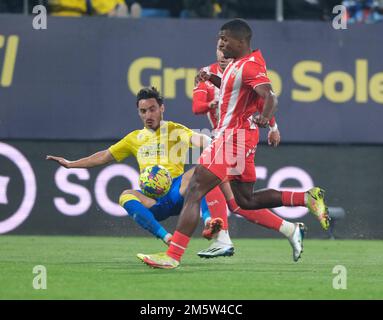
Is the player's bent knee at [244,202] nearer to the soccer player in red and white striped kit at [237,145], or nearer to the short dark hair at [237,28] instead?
the soccer player in red and white striped kit at [237,145]

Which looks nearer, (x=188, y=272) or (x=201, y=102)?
(x=188, y=272)

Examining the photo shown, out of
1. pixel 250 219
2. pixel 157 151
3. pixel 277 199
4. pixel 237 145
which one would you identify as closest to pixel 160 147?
pixel 157 151

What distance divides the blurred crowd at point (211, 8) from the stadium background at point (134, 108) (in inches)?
17.3

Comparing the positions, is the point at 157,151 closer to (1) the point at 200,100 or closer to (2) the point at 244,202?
(1) the point at 200,100

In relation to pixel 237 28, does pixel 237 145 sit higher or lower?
lower

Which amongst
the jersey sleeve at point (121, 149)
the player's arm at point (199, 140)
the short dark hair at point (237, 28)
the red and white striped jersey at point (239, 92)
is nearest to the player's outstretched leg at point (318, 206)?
the red and white striped jersey at point (239, 92)

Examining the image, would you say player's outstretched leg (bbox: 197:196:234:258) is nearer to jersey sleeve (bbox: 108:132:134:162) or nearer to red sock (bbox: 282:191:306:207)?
red sock (bbox: 282:191:306:207)

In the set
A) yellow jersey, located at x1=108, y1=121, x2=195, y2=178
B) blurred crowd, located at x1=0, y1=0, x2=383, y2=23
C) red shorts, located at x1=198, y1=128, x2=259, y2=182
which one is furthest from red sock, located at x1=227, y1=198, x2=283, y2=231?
blurred crowd, located at x1=0, y1=0, x2=383, y2=23

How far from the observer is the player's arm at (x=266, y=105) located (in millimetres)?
9156

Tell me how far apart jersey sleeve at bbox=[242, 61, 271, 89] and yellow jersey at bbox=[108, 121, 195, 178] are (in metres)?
1.66

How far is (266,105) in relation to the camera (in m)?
9.25

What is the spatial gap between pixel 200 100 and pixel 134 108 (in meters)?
3.30

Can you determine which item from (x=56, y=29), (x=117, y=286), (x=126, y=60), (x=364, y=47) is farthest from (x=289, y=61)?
(x=117, y=286)

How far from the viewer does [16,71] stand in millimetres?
14492
